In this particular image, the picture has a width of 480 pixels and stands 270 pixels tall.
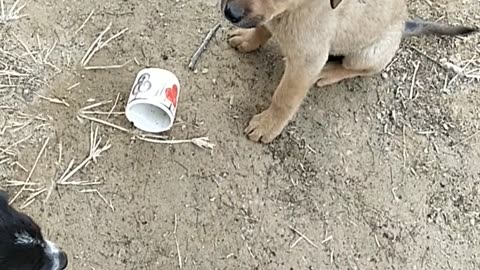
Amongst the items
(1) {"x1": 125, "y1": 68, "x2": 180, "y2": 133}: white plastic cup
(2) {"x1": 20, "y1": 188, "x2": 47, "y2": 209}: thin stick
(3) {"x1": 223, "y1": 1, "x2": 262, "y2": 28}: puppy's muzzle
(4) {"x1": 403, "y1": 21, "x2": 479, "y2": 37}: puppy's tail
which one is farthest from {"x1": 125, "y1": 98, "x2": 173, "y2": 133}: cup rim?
(4) {"x1": 403, "y1": 21, "x2": 479, "y2": 37}: puppy's tail

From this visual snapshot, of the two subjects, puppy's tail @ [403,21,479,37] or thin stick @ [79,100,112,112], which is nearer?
thin stick @ [79,100,112,112]

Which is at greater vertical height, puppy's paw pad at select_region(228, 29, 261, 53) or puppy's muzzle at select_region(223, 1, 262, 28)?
puppy's muzzle at select_region(223, 1, 262, 28)

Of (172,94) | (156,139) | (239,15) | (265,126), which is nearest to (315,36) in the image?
(239,15)

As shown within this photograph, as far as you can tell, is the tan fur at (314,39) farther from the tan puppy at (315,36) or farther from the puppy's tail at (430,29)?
the puppy's tail at (430,29)

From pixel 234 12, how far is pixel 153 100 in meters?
0.83

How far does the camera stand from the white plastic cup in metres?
4.25

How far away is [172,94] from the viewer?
4.32 metres

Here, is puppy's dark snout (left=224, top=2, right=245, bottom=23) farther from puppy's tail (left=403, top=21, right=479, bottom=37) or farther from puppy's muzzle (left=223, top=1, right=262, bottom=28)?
puppy's tail (left=403, top=21, right=479, bottom=37)

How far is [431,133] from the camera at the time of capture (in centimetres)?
468

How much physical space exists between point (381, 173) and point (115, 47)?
157 cm

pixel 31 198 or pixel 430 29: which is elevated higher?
pixel 430 29

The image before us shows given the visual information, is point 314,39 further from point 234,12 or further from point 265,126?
→ point 265,126

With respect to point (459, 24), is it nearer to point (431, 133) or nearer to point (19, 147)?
point (431, 133)

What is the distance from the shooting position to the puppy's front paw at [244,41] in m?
4.58
